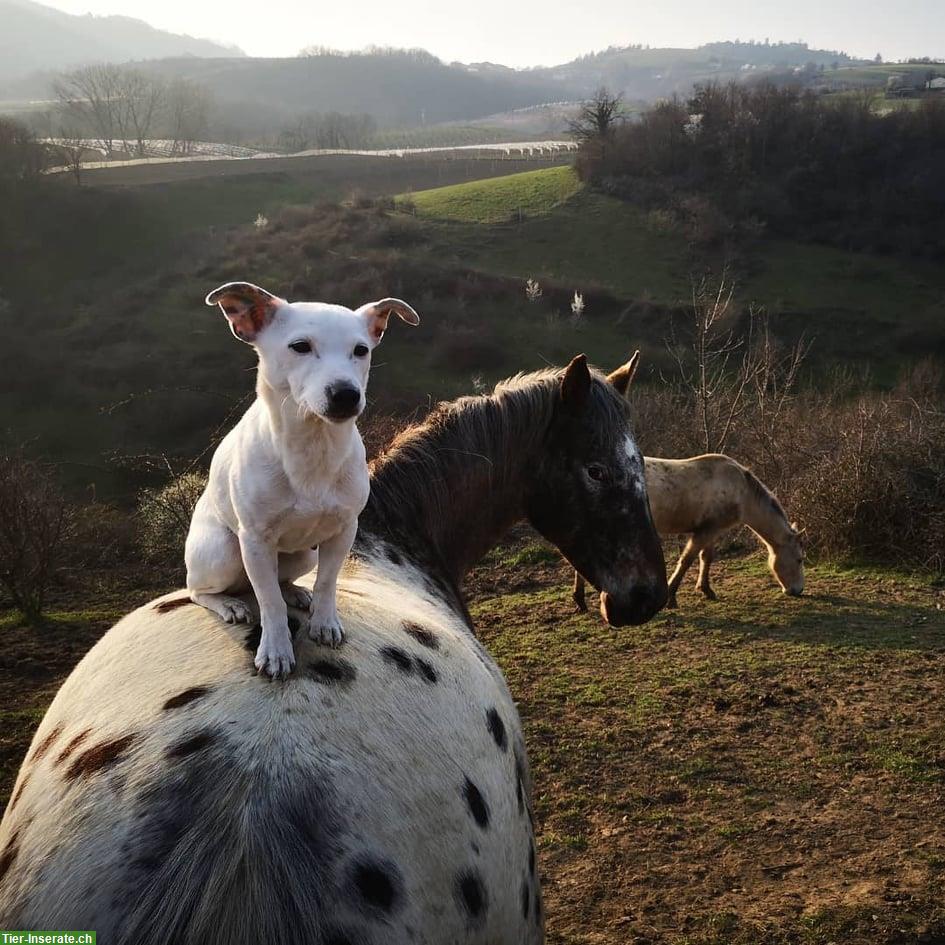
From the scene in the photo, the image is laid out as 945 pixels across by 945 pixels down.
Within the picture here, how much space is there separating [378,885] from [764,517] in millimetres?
9293

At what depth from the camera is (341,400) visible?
2293mm

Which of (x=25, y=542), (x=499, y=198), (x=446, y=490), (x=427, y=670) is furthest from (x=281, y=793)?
(x=499, y=198)

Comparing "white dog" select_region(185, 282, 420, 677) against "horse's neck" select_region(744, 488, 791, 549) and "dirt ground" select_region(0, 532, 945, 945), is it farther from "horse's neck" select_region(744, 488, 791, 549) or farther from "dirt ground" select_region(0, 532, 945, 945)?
"horse's neck" select_region(744, 488, 791, 549)

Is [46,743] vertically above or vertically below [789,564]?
above

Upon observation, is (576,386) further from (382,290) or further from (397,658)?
(382,290)

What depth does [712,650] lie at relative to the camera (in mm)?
8117

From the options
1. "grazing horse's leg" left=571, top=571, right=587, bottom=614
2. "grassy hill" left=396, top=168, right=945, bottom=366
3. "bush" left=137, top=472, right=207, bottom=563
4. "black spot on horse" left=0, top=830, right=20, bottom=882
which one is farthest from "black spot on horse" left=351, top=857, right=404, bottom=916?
"grassy hill" left=396, top=168, right=945, bottom=366

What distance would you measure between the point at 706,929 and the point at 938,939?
1.04 m

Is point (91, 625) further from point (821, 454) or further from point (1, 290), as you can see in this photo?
point (1, 290)

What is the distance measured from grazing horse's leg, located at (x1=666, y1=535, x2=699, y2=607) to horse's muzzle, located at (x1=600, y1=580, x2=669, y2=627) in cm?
611

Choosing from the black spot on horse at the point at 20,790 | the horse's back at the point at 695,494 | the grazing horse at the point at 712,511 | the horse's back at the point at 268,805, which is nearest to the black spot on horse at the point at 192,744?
the horse's back at the point at 268,805

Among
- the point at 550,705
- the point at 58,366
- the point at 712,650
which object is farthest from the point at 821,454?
the point at 58,366

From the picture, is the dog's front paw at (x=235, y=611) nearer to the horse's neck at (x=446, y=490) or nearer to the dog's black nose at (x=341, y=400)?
the dog's black nose at (x=341, y=400)

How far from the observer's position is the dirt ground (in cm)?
415
